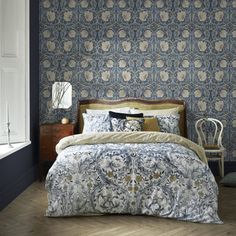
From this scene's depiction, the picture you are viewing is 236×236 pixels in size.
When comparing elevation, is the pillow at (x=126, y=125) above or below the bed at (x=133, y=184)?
above

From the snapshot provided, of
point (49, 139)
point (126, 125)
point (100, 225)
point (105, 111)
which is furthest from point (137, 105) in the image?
point (100, 225)

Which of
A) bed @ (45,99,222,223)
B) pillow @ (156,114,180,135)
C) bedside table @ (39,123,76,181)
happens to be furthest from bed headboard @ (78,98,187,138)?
bed @ (45,99,222,223)

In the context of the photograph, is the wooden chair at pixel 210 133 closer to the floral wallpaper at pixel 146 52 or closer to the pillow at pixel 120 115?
the floral wallpaper at pixel 146 52

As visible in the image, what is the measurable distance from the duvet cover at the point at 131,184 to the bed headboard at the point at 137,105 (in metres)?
2.20

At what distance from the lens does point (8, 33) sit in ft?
18.8

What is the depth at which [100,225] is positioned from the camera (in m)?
4.33

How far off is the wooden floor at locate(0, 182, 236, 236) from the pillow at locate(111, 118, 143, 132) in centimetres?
147

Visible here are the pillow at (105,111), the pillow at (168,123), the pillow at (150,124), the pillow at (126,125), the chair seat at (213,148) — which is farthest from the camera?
the pillow at (105,111)

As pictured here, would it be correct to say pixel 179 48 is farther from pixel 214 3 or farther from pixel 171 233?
pixel 171 233

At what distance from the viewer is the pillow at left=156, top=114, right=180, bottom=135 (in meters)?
6.34

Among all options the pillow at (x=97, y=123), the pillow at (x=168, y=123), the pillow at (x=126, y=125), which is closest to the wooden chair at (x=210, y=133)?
the pillow at (x=168, y=123)

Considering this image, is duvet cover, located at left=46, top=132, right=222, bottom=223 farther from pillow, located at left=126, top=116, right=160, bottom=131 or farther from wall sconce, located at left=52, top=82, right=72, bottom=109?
wall sconce, located at left=52, top=82, right=72, bottom=109

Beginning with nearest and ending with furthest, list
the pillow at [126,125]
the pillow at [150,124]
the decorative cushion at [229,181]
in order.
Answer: the pillow at [126,125], the pillow at [150,124], the decorative cushion at [229,181]

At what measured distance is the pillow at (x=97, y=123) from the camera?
618cm
